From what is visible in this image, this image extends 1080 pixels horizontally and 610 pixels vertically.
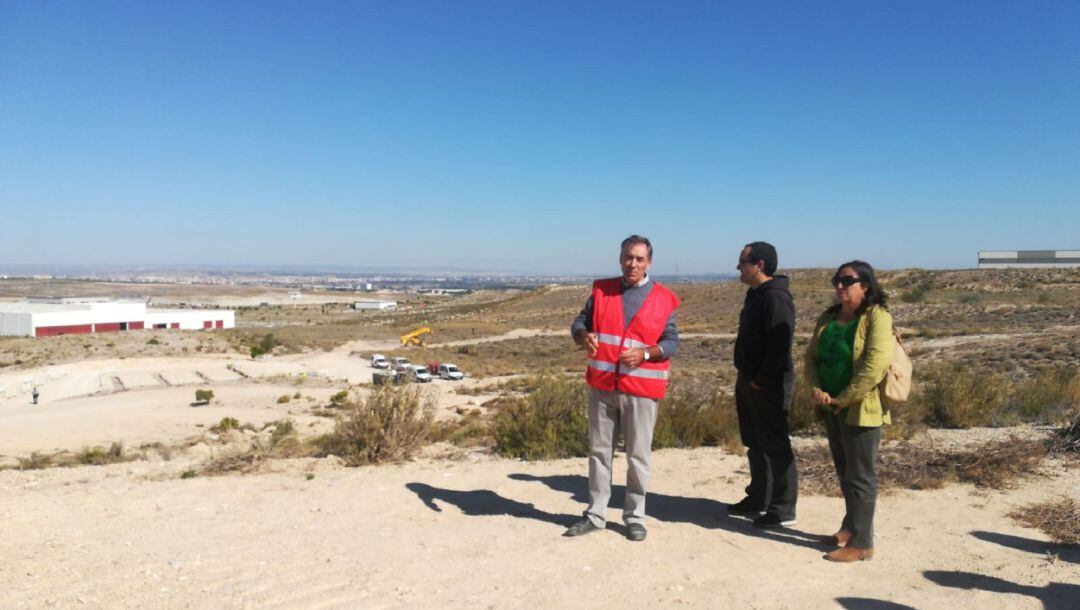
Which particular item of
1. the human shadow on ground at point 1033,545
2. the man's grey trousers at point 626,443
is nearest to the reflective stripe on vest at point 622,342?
the man's grey trousers at point 626,443

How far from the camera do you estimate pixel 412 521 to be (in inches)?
210

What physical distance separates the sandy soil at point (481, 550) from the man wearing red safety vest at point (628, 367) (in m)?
0.31

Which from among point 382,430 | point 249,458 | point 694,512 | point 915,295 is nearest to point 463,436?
point 382,430

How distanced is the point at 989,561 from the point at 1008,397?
6.39 meters

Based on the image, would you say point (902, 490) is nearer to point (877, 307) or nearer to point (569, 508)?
point (877, 307)

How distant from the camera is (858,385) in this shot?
14.1ft

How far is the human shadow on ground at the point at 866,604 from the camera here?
3775mm

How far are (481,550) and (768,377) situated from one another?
2318mm

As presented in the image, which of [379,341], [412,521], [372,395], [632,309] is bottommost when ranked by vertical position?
[379,341]

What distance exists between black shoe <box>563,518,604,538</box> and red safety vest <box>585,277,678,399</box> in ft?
3.18

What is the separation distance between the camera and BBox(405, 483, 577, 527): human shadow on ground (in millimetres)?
5414

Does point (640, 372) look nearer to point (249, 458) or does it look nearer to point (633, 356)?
point (633, 356)

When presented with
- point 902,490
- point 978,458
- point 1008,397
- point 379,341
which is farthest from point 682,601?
point 379,341

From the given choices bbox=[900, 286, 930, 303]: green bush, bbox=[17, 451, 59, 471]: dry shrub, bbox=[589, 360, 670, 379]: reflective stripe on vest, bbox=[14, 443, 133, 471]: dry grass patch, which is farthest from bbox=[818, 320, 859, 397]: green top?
bbox=[900, 286, 930, 303]: green bush
